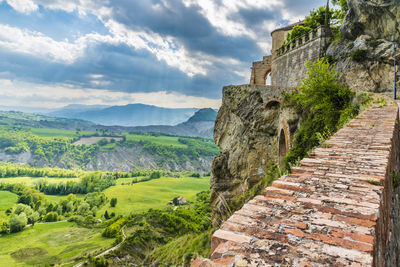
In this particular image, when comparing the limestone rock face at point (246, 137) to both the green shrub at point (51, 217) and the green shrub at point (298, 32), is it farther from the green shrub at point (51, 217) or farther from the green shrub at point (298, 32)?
the green shrub at point (51, 217)

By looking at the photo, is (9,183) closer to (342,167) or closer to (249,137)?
(249,137)

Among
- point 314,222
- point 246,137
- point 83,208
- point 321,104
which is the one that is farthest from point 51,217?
point 314,222

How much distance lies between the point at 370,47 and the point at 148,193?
10594cm

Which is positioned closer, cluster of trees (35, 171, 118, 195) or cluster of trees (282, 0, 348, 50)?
cluster of trees (282, 0, 348, 50)

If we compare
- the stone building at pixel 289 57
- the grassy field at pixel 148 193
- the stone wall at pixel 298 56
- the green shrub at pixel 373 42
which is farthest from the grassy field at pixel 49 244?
the green shrub at pixel 373 42

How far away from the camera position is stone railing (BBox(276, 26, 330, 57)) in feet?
70.5

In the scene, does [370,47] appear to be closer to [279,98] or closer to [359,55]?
[359,55]

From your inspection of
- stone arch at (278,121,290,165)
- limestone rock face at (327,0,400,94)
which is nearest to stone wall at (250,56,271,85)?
limestone rock face at (327,0,400,94)

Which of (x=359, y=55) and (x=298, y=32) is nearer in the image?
(x=359, y=55)

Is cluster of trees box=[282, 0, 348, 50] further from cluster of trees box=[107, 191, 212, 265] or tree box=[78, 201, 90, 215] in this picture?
tree box=[78, 201, 90, 215]

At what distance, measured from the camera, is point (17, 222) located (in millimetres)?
75688

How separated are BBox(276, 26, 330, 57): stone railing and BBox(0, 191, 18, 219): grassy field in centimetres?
10617

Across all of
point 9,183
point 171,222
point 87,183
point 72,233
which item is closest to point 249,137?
point 171,222

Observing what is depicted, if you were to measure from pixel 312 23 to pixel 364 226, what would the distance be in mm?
29485
